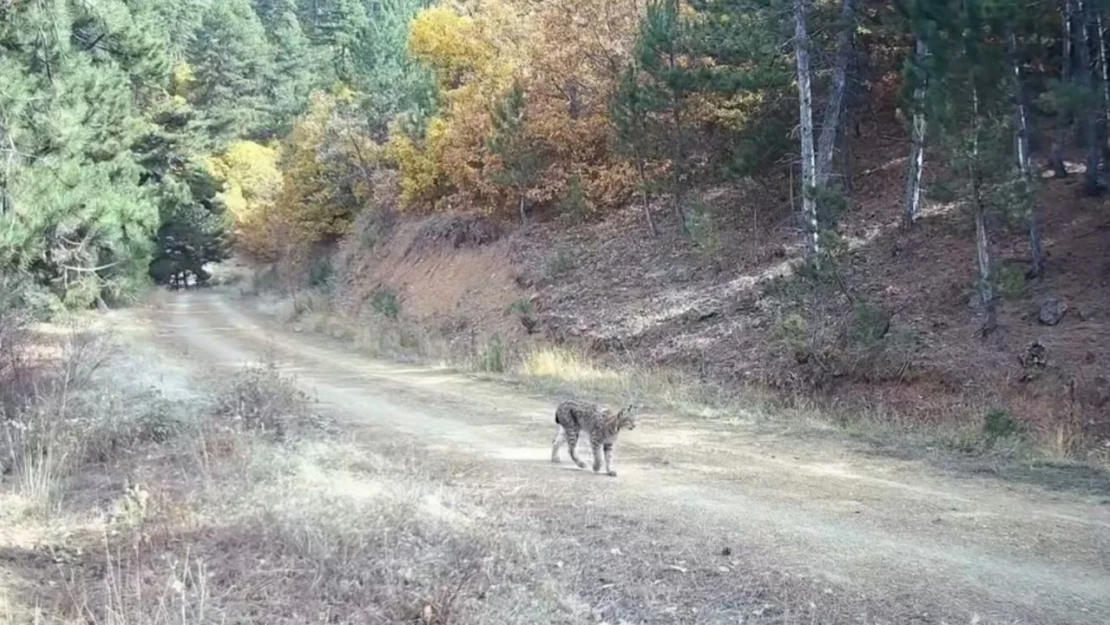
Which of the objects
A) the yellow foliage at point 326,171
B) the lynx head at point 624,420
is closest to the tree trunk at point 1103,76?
the lynx head at point 624,420

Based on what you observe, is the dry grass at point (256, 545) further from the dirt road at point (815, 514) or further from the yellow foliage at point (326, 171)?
the yellow foliage at point (326, 171)

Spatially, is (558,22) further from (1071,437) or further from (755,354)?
(1071,437)

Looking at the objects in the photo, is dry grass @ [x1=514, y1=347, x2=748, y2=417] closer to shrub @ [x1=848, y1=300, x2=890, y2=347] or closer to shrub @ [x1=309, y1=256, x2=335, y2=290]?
shrub @ [x1=848, y1=300, x2=890, y2=347]

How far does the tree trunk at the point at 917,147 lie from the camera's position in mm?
16016

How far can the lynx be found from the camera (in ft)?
30.9

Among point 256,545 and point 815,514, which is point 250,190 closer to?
point 256,545

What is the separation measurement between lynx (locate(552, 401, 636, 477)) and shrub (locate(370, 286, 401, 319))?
20617mm

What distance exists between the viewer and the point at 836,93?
67.3ft

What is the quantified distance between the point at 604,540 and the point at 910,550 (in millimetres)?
2173

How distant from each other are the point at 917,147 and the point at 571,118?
12.4m

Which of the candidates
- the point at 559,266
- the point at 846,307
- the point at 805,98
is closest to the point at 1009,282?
the point at 846,307

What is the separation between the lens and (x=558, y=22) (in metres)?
28.9

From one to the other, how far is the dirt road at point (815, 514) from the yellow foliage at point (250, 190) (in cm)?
4139

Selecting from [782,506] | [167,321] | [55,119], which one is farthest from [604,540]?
[167,321]
